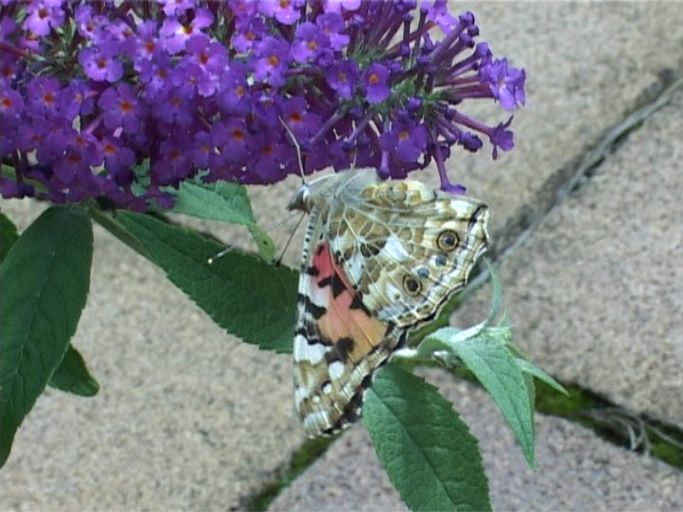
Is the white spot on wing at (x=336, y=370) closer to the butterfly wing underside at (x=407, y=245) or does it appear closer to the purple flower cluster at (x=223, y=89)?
the butterfly wing underside at (x=407, y=245)

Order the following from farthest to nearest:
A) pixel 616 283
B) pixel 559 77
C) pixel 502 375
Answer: pixel 559 77 < pixel 616 283 < pixel 502 375

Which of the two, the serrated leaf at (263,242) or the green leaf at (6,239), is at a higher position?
the serrated leaf at (263,242)

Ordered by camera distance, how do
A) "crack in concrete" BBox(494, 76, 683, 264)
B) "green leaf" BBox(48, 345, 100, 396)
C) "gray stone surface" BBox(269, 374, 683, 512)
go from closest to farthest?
"green leaf" BBox(48, 345, 100, 396), "gray stone surface" BBox(269, 374, 683, 512), "crack in concrete" BBox(494, 76, 683, 264)

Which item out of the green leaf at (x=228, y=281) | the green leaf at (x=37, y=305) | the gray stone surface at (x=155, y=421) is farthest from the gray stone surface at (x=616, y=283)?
the green leaf at (x=37, y=305)

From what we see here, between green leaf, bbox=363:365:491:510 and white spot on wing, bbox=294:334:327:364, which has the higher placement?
green leaf, bbox=363:365:491:510

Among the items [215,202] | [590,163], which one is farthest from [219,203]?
[590,163]

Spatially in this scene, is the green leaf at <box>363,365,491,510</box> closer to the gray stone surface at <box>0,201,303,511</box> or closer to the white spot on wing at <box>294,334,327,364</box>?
the white spot on wing at <box>294,334,327,364</box>

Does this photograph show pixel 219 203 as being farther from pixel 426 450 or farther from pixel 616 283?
pixel 616 283

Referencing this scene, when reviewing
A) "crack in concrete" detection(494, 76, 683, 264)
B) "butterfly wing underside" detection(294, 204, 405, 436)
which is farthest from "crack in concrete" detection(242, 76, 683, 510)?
"butterfly wing underside" detection(294, 204, 405, 436)
